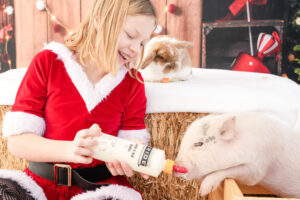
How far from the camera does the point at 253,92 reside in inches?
39.7

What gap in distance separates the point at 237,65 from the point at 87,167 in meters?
2.07

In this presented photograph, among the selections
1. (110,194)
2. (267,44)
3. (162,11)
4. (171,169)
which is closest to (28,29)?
(162,11)

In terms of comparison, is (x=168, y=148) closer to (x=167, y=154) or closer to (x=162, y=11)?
(x=167, y=154)

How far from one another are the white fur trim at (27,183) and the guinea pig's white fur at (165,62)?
2.34 feet

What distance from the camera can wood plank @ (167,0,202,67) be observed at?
8.75 feet

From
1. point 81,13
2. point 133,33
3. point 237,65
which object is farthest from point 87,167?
point 81,13

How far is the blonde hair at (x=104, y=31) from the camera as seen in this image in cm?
83

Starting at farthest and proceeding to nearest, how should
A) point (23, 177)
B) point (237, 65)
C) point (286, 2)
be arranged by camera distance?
point (237, 65)
point (286, 2)
point (23, 177)

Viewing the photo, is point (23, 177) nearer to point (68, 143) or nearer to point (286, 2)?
point (68, 143)

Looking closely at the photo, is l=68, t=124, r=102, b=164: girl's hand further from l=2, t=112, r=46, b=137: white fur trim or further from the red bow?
the red bow

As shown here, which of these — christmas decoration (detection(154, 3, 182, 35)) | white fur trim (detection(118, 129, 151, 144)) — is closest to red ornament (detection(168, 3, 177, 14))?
christmas decoration (detection(154, 3, 182, 35))

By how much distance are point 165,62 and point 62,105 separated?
2.31ft

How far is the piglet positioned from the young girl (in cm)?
25

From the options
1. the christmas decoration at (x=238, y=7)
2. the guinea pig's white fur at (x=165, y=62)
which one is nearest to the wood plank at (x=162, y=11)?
the christmas decoration at (x=238, y=7)
